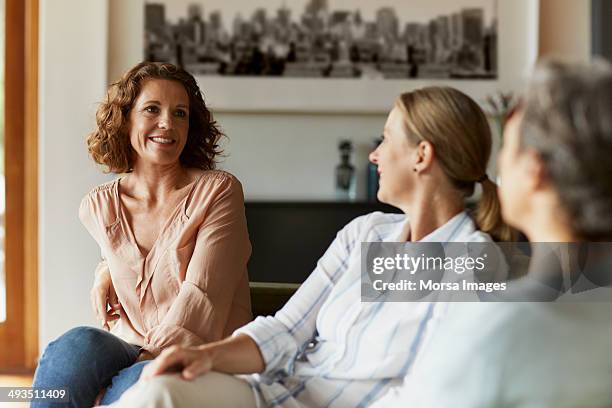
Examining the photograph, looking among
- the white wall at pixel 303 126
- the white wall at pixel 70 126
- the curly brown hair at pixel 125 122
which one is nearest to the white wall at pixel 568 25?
the white wall at pixel 303 126

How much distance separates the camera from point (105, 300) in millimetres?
2436

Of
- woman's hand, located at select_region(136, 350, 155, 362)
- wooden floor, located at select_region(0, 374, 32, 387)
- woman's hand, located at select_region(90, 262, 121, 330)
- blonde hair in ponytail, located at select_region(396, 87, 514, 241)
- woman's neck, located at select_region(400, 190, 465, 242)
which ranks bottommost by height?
wooden floor, located at select_region(0, 374, 32, 387)

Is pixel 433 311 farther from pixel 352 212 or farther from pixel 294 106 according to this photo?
pixel 294 106

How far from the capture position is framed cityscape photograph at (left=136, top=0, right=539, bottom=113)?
4465 millimetres

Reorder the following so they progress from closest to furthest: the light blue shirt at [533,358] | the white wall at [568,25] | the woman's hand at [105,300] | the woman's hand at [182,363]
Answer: the light blue shirt at [533,358]
the woman's hand at [182,363]
the woman's hand at [105,300]
the white wall at [568,25]

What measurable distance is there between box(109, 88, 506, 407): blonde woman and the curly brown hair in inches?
31.8

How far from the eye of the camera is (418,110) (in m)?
1.78

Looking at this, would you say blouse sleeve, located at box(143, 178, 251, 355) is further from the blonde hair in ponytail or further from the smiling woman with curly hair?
the blonde hair in ponytail

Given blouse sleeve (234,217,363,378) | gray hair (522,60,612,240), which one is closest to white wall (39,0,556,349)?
blouse sleeve (234,217,363,378)

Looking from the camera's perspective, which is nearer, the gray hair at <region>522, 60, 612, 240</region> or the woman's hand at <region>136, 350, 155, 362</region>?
the gray hair at <region>522, 60, 612, 240</region>

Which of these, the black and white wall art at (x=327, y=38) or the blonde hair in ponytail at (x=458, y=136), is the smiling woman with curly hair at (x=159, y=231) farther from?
the black and white wall art at (x=327, y=38)

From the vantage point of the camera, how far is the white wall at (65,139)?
173 inches

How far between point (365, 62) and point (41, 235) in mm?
1751

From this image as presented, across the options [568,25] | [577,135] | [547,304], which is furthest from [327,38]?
[577,135]
